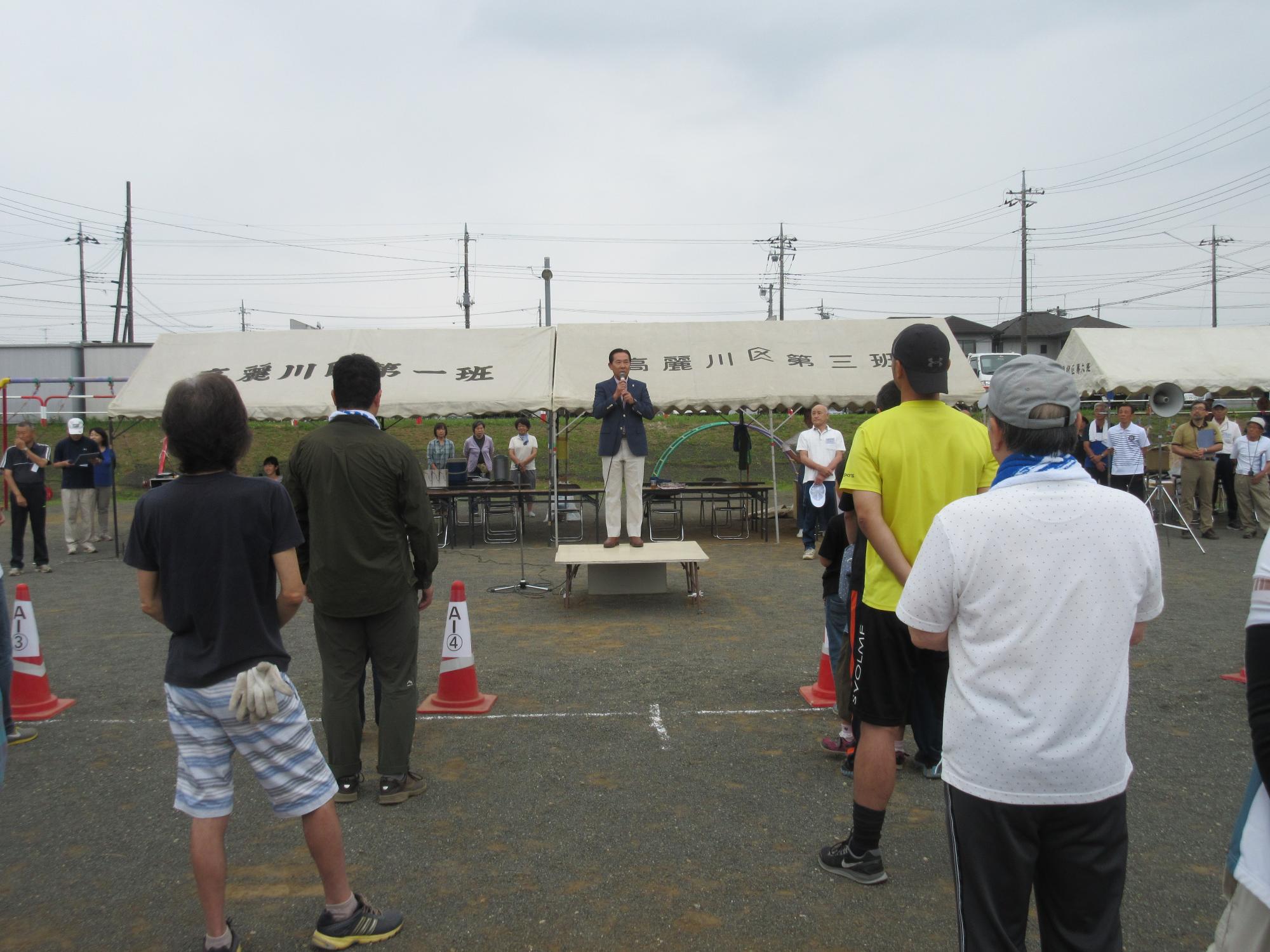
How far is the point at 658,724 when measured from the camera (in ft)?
16.8

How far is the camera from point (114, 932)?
3037 mm

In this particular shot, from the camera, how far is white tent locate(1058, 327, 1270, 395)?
50.9 ft

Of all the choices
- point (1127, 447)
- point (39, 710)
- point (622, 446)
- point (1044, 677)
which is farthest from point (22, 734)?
point (1127, 447)

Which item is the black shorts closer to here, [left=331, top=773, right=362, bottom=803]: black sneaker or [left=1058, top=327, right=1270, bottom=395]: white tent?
[left=331, top=773, right=362, bottom=803]: black sneaker

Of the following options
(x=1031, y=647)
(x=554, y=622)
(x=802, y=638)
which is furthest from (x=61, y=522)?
(x=1031, y=647)

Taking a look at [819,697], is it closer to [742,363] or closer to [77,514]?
[742,363]

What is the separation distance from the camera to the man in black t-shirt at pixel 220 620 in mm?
2662

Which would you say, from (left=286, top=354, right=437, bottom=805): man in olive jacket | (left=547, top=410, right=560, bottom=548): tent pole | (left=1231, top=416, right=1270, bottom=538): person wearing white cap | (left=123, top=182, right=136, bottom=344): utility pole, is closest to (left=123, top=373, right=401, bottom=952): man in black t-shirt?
(left=286, top=354, right=437, bottom=805): man in olive jacket

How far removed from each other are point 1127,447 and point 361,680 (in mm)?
11722

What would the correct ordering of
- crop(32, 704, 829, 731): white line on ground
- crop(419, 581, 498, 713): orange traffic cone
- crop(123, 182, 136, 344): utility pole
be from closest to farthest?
1. crop(32, 704, 829, 731): white line on ground
2. crop(419, 581, 498, 713): orange traffic cone
3. crop(123, 182, 136, 344): utility pole

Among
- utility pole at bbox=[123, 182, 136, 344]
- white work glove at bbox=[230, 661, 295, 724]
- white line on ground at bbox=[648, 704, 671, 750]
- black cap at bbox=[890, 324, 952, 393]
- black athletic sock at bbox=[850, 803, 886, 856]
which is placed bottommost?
white line on ground at bbox=[648, 704, 671, 750]

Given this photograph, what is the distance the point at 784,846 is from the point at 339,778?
2.02 meters

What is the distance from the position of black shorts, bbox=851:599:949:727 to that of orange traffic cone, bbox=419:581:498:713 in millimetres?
2824

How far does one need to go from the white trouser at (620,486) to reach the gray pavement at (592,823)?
10.0ft
